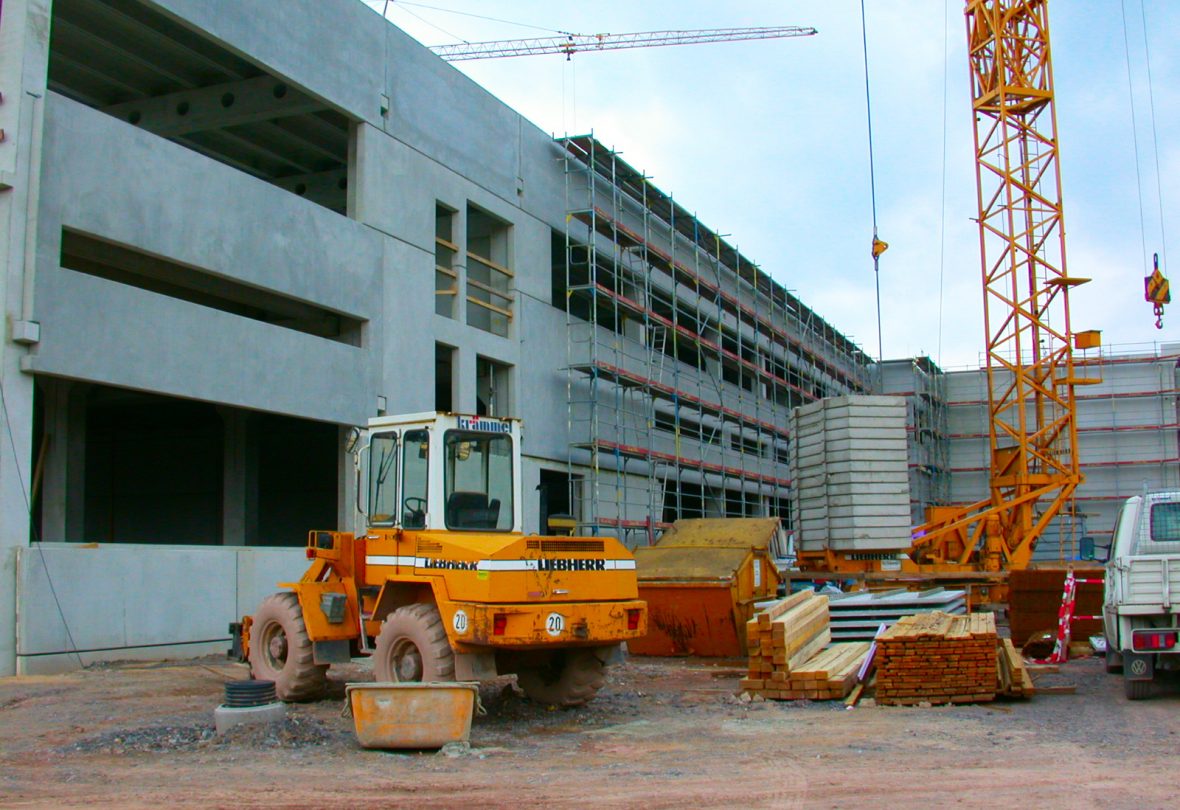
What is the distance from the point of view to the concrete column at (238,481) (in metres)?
22.0

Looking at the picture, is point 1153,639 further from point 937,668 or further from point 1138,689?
point 937,668

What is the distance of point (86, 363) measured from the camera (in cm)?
1484

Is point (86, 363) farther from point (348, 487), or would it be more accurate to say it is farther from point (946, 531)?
point (946, 531)

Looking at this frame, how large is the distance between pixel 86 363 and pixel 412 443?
6.64 m

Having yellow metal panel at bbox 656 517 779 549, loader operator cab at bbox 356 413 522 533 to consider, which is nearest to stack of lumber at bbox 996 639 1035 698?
loader operator cab at bbox 356 413 522 533

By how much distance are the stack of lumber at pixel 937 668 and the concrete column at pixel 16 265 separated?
1001cm

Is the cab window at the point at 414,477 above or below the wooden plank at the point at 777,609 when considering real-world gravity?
above

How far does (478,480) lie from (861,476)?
13.3 m

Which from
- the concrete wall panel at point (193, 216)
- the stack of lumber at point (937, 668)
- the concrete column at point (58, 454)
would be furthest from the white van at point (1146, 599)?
the concrete column at point (58, 454)

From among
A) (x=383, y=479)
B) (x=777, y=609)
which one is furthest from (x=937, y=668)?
(x=383, y=479)

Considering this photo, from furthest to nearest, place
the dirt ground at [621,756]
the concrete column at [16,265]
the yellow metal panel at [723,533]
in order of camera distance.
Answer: the yellow metal panel at [723,533] → the concrete column at [16,265] → the dirt ground at [621,756]

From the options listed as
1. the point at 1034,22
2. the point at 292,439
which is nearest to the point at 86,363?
the point at 292,439

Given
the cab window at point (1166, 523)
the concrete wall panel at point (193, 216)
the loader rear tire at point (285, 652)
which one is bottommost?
the loader rear tire at point (285, 652)

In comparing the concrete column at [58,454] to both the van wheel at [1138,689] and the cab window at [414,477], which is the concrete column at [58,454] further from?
the van wheel at [1138,689]
